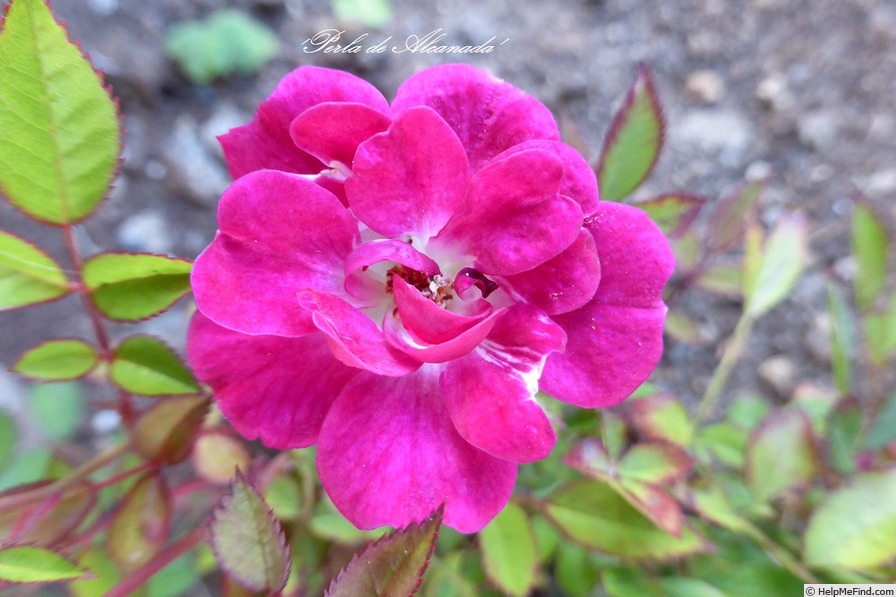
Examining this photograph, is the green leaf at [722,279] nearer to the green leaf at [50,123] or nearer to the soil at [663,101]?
the soil at [663,101]

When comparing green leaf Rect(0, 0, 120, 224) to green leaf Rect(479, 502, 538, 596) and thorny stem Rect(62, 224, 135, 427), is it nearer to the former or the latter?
thorny stem Rect(62, 224, 135, 427)

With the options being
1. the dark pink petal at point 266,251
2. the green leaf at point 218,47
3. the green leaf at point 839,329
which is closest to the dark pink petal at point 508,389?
the dark pink petal at point 266,251

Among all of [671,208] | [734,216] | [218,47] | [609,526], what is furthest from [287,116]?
[218,47]

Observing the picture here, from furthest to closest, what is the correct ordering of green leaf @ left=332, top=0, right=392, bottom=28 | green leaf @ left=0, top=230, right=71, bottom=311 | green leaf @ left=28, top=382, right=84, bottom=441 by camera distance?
green leaf @ left=332, top=0, right=392, bottom=28
green leaf @ left=28, top=382, right=84, bottom=441
green leaf @ left=0, top=230, right=71, bottom=311

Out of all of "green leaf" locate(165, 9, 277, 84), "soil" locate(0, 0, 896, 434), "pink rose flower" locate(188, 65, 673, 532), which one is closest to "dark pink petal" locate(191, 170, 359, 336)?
"pink rose flower" locate(188, 65, 673, 532)

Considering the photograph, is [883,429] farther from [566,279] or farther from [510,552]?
[566,279]

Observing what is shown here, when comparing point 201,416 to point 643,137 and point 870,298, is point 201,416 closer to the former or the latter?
point 643,137

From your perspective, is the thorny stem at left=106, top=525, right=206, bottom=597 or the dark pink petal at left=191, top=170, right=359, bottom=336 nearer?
the dark pink petal at left=191, top=170, right=359, bottom=336
